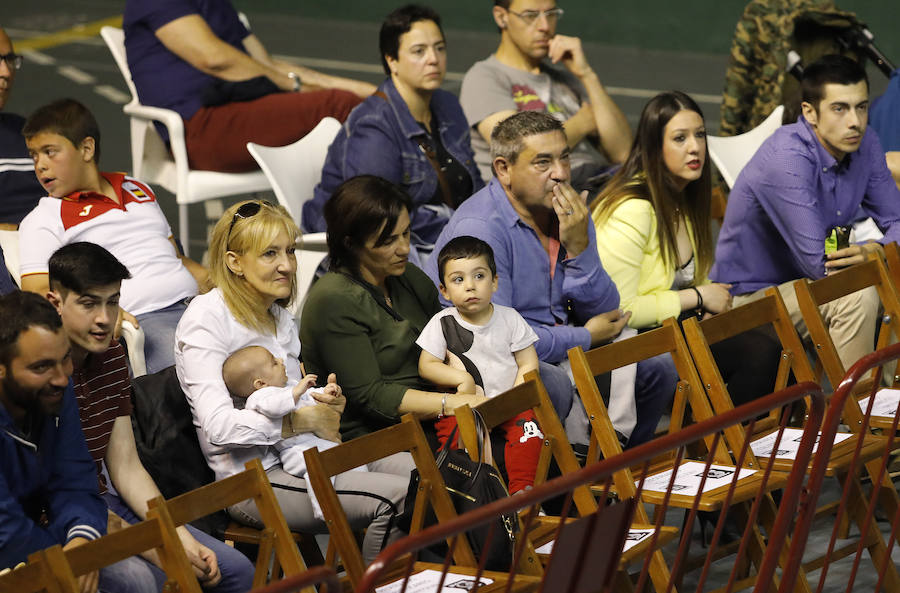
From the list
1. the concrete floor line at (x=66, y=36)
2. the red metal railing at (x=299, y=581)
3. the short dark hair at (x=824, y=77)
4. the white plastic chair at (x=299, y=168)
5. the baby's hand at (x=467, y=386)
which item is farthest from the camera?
the concrete floor line at (x=66, y=36)

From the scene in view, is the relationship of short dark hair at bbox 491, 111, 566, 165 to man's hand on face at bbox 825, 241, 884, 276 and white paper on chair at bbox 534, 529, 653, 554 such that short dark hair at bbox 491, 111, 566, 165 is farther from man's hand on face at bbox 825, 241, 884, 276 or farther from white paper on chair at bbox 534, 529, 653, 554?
white paper on chair at bbox 534, 529, 653, 554

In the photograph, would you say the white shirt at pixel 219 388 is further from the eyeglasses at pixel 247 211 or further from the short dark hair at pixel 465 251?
the short dark hair at pixel 465 251

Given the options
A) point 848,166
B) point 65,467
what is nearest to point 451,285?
point 65,467

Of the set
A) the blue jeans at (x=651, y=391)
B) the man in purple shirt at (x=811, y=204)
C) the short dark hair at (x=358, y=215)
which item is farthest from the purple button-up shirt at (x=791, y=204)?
the short dark hair at (x=358, y=215)

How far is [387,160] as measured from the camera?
15.7 ft

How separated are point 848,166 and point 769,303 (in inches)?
46.2

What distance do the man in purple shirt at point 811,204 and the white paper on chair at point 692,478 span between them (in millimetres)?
1236

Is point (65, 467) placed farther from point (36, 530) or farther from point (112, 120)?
point (112, 120)

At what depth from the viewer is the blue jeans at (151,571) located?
2826 mm

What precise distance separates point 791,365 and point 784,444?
0.33m

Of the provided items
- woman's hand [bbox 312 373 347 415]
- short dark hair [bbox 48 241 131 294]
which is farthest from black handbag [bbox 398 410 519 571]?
short dark hair [bbox 48 241 131 294]

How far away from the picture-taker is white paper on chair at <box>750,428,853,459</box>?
354cm

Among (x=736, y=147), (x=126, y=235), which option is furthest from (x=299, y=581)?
(x=736, y=147)

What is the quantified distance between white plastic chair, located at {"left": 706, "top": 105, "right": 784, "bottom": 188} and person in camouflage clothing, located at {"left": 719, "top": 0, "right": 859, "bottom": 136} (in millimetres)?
289
